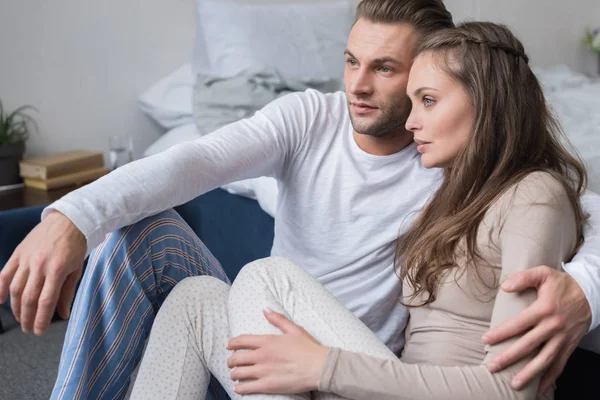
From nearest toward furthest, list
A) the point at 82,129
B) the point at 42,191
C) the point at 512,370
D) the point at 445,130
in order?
the point at 512,370 → the point at 445,130 → the point at 42,191 → the point at 82,129

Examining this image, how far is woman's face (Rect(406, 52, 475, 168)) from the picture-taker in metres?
1.21

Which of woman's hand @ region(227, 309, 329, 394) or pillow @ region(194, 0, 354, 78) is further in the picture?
pillow @ region(194, 0, 354, 78)

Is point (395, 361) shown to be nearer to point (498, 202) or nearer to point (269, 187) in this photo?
point (498, 202)

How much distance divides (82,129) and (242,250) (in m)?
0.92

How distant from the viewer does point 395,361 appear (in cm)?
104

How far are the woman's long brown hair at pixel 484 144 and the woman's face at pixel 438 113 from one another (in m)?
0.01

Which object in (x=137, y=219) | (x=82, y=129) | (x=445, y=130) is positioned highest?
(x=445, y=130)

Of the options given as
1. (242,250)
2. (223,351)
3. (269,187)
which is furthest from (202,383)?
(242,250)

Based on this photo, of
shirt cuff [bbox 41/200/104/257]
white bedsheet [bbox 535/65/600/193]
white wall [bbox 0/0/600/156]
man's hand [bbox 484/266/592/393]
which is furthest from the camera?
white wall [bbox 0/0/600/156]

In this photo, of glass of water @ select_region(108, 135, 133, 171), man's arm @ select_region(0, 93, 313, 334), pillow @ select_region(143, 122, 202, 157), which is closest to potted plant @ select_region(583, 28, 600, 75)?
pillow @ select_region(143, 122, 202, 157)

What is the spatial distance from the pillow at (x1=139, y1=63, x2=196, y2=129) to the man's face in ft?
4.19

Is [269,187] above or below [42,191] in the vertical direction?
above

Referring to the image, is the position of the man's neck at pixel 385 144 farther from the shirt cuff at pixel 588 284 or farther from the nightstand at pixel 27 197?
the nightstand at pixel 27 197

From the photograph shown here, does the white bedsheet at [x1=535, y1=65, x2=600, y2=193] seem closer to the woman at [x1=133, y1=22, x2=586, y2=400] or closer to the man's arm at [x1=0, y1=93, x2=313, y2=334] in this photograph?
the woman at [x1=133, y1=22, x2=586, y2=400]
